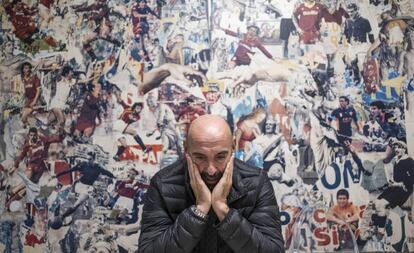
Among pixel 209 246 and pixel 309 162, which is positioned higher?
pixel 309 162

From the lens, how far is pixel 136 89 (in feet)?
6.43

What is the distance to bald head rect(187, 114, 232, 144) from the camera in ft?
5.01

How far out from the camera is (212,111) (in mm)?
1933

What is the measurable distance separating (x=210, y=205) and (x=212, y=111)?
58 cm

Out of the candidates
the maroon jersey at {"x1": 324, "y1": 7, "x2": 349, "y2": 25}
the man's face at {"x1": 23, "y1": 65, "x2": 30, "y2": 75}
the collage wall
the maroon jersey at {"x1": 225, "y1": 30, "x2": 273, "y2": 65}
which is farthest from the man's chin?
the man's face at {"x1": 23, "y1": 65, "x2": 30, "y2": 75}

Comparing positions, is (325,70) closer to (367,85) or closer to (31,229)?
(367,85)

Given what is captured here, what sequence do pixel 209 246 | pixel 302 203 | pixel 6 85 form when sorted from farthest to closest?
1. pixel 6 85
2. pixel 302 203
3. pixel 209 246

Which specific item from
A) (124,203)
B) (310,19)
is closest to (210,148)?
(124,203)

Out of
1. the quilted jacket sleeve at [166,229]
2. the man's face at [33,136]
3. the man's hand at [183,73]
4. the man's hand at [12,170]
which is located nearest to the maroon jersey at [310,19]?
the man's hand at [183,73]

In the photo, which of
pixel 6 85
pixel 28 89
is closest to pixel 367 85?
pixel 28 89

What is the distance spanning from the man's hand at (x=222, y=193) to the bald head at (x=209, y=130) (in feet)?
0.41

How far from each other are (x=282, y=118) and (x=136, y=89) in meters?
0.77

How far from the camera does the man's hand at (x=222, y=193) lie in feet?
4.89

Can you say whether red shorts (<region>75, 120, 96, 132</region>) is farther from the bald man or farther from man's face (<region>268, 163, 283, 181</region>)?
man's face (<region>268, 163, 283, 181</region>)
